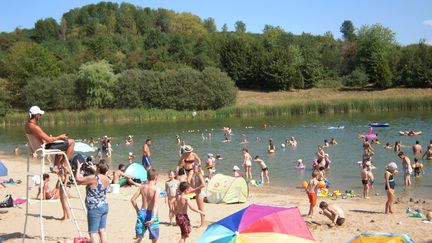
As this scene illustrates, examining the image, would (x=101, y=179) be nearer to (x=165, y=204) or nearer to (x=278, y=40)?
(x=165, y=204)

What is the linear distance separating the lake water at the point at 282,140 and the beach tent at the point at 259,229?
1079 cm

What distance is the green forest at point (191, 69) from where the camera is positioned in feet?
214

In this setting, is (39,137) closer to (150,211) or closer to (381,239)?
(150,211)

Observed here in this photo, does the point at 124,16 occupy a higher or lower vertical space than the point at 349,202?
higher

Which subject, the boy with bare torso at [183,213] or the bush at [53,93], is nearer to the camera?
the boy with bare torso at [183,213]

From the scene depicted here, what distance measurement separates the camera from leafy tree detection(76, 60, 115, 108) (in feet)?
213

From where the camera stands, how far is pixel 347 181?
20.3 meters

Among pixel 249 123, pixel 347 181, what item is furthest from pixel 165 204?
pixel 249 123

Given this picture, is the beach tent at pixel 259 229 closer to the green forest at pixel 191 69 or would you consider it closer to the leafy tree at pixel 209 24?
the green forest at pixel 191 69

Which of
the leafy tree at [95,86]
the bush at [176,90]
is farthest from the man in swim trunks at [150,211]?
the leafy tree at [95,86]

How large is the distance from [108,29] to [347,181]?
413 feet

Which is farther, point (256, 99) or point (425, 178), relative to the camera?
point (256, 99)

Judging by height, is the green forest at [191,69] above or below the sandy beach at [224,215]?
above

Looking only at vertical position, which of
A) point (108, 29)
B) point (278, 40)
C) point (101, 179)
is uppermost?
point (108, 29)
